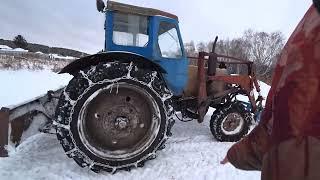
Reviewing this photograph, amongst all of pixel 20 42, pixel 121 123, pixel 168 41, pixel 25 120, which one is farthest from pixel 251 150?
pixel 20 42

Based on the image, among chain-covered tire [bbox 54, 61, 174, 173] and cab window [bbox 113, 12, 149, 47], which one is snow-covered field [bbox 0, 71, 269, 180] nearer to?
chain-covered tire [bbox 54, 61, 174, 173]

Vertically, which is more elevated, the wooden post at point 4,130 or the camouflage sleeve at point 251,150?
the camouflage sleeve at point 251,150

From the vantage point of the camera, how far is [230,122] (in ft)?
23.3

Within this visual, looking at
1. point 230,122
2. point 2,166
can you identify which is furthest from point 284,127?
point 230,122

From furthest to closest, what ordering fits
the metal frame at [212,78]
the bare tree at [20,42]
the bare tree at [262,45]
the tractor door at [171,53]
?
the bare tree at [20,42], the bare tree at [262,45], the metal frame at [212,78], the tractor door at [171,53]

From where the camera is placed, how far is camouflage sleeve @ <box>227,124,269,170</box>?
0.85 m

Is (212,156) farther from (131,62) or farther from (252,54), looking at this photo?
(252,54)

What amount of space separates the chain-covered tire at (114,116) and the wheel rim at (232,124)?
7.25ft

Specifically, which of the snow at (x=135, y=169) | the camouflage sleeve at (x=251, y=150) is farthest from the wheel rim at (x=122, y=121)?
the camouflage sleeve at (x=251, y=150)

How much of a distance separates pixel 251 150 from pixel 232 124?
6.32 meters

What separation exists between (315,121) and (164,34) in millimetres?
5807

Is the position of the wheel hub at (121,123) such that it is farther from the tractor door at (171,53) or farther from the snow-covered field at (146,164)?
the tractor door at (171,53)

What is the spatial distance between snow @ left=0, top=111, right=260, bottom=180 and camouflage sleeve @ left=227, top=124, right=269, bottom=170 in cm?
379

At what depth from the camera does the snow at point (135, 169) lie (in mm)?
4648
